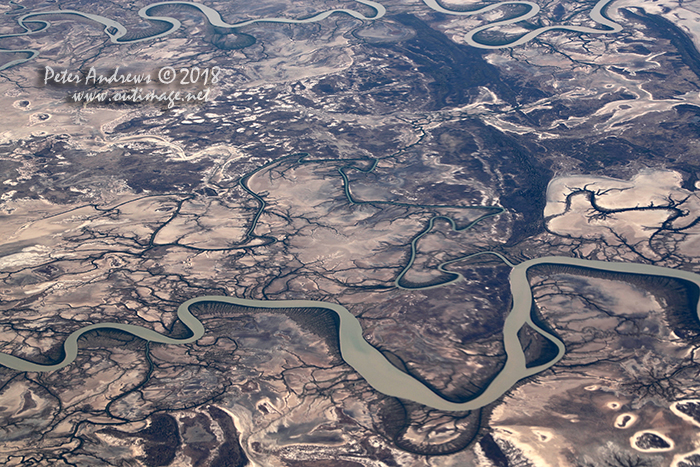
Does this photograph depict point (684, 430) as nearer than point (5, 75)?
Yes

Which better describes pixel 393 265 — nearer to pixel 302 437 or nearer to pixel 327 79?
pixel 302 437

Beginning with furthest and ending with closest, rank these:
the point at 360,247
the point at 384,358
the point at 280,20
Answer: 1. the point at 280,20
2. the point at 360,247
3. the point at 384,358

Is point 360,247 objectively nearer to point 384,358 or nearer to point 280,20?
point 384,358

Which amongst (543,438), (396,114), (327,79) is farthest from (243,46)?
(543,438)

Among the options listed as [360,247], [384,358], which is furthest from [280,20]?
[384,358]

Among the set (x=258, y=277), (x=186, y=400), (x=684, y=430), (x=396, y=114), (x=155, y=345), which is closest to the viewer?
(x=684, y=430)

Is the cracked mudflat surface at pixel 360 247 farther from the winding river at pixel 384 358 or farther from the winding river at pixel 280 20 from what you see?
the winding river at pixel 280 20

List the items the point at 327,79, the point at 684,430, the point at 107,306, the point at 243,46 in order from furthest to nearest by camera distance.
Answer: the point at 243,46, the point at 327,79, the point at 107,306, the point at 684,430

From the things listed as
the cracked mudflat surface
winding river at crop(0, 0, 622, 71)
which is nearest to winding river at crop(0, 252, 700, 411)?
the cracked mudflat surface

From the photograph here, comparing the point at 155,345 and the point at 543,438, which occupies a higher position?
the point at 543,438
